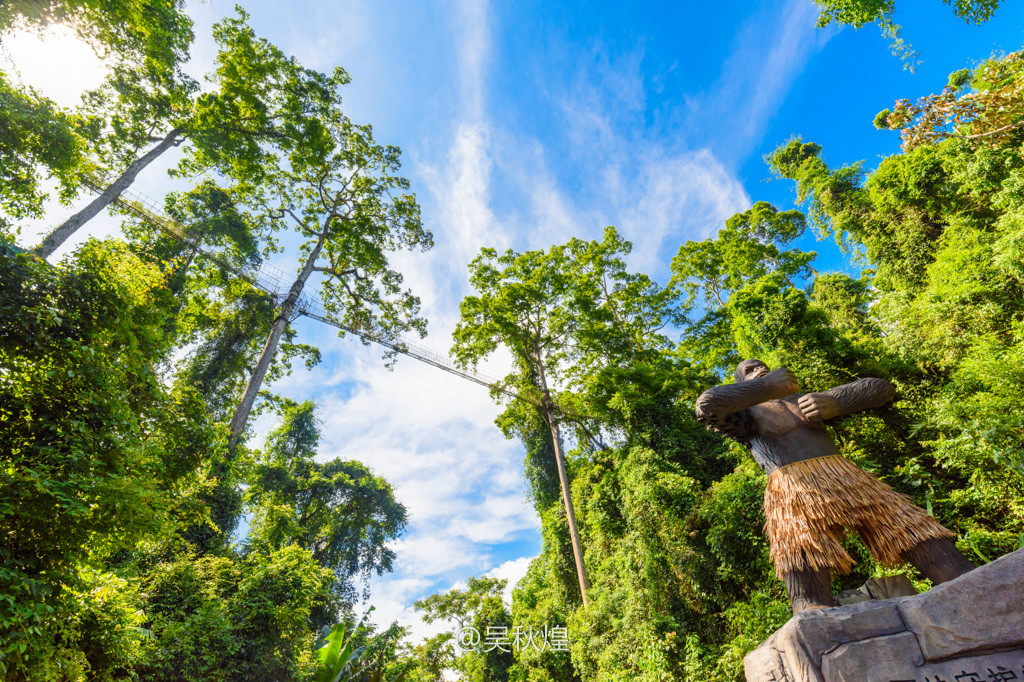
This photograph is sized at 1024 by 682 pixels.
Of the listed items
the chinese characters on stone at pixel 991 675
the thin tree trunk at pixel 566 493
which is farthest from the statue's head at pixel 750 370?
the thin tree trunk at pixel 566 493

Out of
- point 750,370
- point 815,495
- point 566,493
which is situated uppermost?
point 566,493

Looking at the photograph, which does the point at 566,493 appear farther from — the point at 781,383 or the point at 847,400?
the point at 847,400

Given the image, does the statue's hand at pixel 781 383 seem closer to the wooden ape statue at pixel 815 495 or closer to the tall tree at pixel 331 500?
the wooden ape statue at pixel 815 495

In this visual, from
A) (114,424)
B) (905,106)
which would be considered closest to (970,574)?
(114,424)

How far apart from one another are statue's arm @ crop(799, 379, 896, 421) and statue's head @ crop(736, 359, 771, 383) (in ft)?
1.52

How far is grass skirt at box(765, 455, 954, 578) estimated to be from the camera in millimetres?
2561

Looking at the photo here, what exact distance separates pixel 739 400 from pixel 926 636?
152cm

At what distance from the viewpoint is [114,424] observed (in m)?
3.38

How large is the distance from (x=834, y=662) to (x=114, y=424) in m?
5.33

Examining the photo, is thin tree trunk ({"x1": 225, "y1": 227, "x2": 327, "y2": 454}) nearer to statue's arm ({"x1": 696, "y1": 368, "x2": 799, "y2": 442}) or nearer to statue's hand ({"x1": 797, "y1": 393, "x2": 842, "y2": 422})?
statue's arm ({"x1": 696, "y1": 368, "x2": 799, "y2": 442})

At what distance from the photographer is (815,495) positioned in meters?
2.74

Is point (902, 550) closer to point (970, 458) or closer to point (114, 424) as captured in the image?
point (970, 458)

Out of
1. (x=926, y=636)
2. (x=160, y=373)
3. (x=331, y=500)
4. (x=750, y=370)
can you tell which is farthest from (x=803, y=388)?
(x=331, y=500)

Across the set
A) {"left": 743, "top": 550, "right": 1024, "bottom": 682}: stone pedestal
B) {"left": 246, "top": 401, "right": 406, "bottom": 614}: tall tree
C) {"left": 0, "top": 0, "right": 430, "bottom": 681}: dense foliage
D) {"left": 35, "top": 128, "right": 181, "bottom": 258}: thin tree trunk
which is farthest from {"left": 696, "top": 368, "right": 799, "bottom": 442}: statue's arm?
{"left": 246, "top": 401, "right": 406, "bottom": 614}: tall tree
